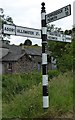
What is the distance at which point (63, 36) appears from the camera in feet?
23.3

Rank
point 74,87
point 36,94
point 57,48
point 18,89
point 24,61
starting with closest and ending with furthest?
point 36,94 < point 74,87 < point 18,89 < point 57,48 < point 24,61

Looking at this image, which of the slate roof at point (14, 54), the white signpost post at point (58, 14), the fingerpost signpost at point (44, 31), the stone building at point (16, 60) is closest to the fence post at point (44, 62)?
the fingerpost signpost at point (44, 31)

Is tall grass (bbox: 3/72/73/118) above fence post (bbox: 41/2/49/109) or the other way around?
the other way around

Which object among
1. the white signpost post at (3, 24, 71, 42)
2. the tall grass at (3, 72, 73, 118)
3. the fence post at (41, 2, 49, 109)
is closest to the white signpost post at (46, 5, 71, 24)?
the fence post at (41, 2, 49, 109)

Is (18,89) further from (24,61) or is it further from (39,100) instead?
(24,61)

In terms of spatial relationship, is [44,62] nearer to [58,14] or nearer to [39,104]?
[39,104]

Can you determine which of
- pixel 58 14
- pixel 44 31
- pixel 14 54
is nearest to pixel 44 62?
pixel 44 31

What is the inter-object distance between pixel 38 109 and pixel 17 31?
1607 millimetres

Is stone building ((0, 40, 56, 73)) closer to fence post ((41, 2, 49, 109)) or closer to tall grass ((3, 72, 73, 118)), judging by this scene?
tall grass ((3, 72, 73, 118))

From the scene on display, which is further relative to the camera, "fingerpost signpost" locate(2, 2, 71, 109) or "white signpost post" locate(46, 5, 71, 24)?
"white signpost post" locate(46, 5, 71, 24)

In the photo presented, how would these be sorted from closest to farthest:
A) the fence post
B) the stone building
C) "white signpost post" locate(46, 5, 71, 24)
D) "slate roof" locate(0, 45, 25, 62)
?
1. the fence post
2. "white signpost post" locate(46, 5, 71, 24)
3. the stone building
4. "slate roof" locate(0, 45, 25, 62)

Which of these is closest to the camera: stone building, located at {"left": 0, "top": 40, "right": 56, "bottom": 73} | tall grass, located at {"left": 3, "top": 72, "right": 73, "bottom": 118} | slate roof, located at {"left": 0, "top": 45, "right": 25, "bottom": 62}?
tall grass, located at {"left": 3, "top": 72, "right": 73, "bottom": 118}

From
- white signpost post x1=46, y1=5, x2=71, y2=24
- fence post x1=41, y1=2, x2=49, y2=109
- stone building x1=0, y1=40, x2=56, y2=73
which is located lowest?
stone building x1=0, y1=40, x2=56, y2=73

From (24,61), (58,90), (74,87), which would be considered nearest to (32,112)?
(58,90)
